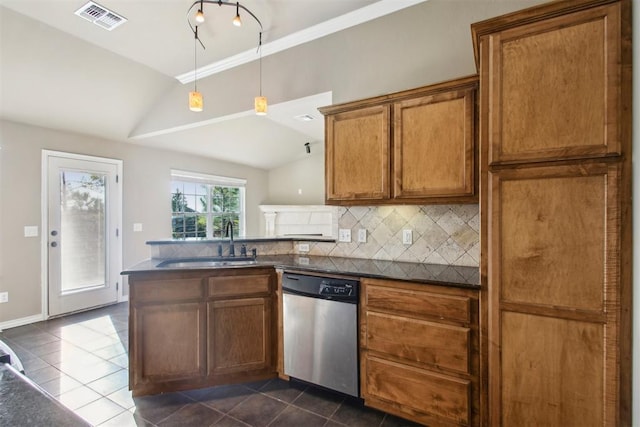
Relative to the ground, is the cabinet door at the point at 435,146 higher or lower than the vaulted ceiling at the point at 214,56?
lower

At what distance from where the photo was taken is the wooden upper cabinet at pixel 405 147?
197cm

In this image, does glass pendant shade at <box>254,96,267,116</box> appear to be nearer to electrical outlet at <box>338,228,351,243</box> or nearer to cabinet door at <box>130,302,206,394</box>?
electrical outlet at <box>338,228,351,243</box>

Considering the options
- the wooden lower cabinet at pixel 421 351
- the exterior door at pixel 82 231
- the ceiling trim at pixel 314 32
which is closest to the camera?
the wooden lower cabinet at pixel 421 351

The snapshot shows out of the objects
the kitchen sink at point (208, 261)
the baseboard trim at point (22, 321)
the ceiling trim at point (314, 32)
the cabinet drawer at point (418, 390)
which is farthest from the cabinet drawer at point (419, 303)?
the baseboard trim at point (22, 321)

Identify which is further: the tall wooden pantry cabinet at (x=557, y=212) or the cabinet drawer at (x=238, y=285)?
the cabinet drawer at (x=238, y=285)

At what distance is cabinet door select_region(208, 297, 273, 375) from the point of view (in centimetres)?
227

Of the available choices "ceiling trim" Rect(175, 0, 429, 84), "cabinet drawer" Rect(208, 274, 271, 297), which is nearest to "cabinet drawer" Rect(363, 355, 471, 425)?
"cabinet drawer" Rect(208, 274, 271, 297)

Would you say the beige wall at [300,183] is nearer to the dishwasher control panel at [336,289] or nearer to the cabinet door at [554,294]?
the dishwasher control panel at [336,289]

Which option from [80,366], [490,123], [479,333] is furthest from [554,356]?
[80,366]

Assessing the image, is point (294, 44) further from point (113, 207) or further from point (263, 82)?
point (113, 207)

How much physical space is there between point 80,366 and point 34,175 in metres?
2.44

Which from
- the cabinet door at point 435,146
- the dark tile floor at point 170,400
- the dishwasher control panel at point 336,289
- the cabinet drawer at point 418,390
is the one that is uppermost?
the cabinet door at point 435,146

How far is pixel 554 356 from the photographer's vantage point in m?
1.43

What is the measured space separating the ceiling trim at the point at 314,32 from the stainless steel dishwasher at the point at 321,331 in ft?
6.98
